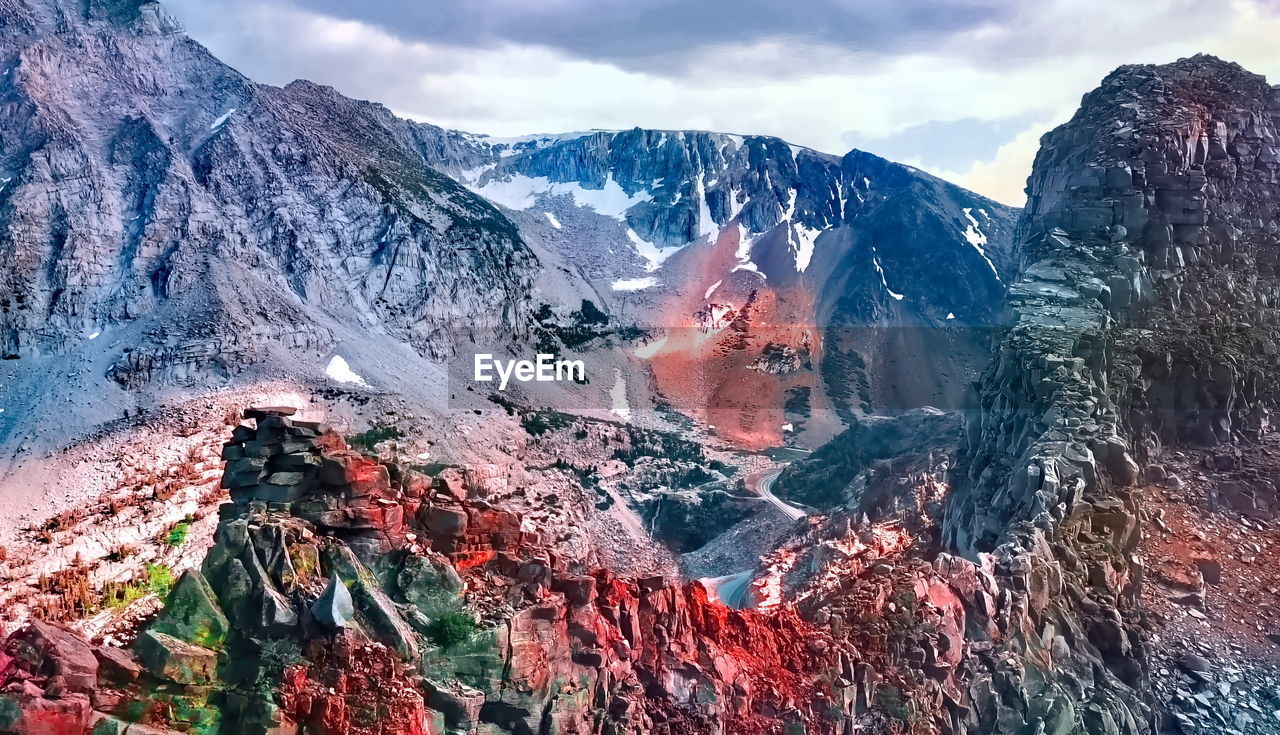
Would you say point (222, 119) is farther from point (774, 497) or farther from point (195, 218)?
point (774, 497)

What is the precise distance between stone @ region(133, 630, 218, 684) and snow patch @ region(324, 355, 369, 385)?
6653cm

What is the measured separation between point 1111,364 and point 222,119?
291ft

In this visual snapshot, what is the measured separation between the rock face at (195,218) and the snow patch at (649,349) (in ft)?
47.9

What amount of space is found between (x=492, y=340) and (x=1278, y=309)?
77940 mm

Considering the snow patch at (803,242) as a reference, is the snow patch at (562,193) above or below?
above

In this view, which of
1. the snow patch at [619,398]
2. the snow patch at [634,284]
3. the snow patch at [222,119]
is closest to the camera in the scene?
the snow patch at [222,119]

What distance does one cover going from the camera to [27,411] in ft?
199

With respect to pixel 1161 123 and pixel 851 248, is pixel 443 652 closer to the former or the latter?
pixel 1161 123

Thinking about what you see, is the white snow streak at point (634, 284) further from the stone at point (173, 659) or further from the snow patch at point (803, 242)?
the stone at point (173, 659)

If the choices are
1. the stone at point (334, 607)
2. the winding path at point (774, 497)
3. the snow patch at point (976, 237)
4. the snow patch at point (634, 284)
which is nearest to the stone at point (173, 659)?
the stone at point (334, 607)

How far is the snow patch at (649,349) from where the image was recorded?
114 metres

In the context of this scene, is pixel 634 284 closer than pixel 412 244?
No

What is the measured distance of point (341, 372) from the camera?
3098 inches

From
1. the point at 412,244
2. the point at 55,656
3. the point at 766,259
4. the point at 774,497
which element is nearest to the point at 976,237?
the point at 766,259
